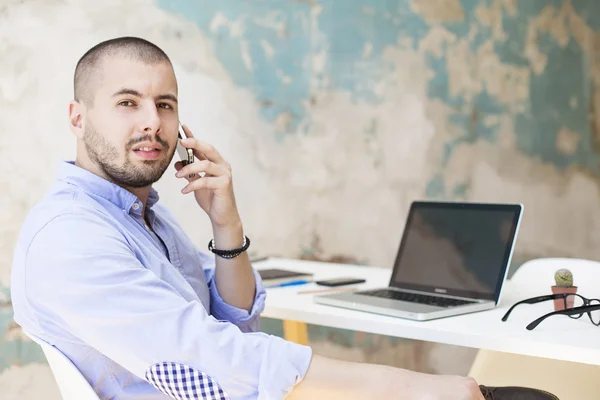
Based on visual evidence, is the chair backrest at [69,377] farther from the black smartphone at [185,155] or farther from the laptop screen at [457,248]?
the laptop screen at [457,248]

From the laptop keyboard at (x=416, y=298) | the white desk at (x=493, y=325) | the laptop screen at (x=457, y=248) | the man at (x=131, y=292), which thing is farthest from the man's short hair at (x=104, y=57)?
the laptop screen at (x=457, y=248)

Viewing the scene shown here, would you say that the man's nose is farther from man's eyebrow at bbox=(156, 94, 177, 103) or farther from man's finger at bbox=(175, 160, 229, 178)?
man's finger at bbox=(175, 160, 229, 178)

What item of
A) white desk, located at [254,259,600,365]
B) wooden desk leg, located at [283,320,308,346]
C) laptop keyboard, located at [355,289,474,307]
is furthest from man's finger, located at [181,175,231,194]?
wooden desk leg, located at [283,320,308,346]

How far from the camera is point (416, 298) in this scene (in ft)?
6.42

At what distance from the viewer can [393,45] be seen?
3.55 metres

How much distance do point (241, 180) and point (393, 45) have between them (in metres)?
→ 1.06

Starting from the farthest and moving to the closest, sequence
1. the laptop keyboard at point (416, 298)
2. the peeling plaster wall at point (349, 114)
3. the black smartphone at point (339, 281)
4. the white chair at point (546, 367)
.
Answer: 1. the peeling plaster wall at point (349, 114)
2. the black smartphone at point (339, 281)
3. the white chair at point (546, 367)
4. the laptop keyboard at point (416, 298)

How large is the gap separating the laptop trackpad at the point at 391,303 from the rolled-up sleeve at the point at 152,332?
649mm

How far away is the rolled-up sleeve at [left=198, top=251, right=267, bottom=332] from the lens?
1770 millimetres

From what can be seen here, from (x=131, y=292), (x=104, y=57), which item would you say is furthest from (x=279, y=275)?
(x=131, y=292)

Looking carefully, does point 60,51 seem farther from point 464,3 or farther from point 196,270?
point 464,3

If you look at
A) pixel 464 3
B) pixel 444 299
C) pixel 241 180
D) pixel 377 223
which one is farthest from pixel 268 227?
pixel 464 3

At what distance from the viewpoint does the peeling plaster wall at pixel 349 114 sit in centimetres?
246

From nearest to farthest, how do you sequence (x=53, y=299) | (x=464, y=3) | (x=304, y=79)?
1. (x=53, y=299)
2. (x=304, y=79)
3. (x=464, y=3)
